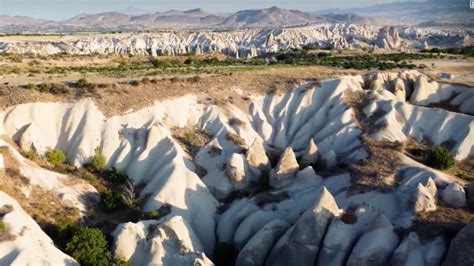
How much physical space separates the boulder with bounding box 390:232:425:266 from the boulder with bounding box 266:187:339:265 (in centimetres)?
457

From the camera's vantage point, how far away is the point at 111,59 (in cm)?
9081

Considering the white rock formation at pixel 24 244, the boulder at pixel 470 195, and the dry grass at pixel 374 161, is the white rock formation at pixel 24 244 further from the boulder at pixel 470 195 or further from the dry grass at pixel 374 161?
the boulder at pixel 470 195

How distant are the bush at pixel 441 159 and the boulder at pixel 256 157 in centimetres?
1304

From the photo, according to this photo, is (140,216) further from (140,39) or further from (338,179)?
(140,39)

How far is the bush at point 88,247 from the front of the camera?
3058 centimetres

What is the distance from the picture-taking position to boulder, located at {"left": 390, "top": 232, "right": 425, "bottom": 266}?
27531mm

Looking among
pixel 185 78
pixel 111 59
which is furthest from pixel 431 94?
pixel 111 59

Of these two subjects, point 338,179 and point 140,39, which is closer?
point 338,179

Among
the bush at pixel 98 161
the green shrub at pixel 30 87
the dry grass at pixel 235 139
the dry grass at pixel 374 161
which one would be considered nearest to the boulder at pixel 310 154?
the dry grass at pixel 374 161

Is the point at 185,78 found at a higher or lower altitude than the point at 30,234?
higher

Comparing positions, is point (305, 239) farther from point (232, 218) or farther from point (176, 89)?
point (176, 89)

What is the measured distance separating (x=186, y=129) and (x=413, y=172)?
20289 millimetres

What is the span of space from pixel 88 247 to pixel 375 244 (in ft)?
55.7

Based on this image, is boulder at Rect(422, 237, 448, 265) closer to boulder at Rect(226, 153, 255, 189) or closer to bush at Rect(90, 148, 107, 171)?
boulder at Rect(226, 153, 255, 189)
